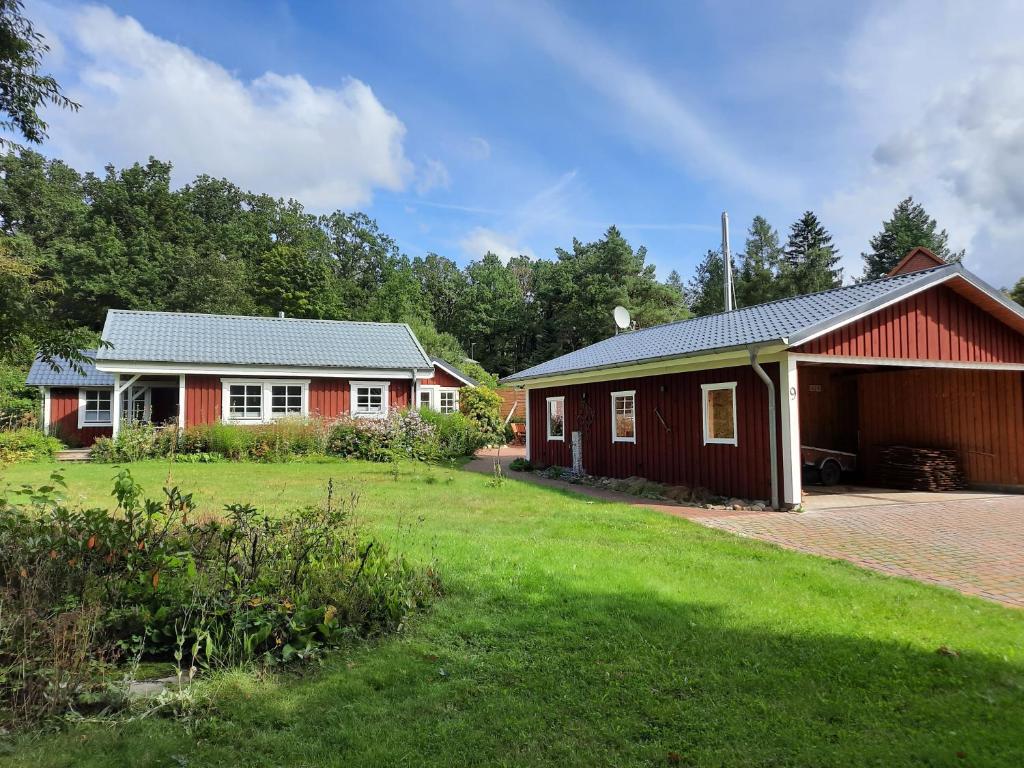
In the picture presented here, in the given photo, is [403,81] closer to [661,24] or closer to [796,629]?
[661,24]

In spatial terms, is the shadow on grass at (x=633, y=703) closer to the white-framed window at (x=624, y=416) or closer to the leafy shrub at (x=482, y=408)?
the white-framed window at (x=624, y=416)

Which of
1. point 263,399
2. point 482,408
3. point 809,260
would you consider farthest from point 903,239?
point 263,399

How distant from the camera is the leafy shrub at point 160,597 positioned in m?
3.25

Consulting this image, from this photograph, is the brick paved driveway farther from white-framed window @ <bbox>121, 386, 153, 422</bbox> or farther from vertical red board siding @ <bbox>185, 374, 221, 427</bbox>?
white-framed window @ <bbox>121, 386, 153, 422</bbox>

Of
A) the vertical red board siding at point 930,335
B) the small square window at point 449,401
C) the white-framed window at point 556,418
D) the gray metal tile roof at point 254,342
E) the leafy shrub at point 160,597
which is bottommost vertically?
the leafy shrub at point 160,597

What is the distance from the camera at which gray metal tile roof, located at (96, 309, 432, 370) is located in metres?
19.7

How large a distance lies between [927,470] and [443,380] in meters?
19.0

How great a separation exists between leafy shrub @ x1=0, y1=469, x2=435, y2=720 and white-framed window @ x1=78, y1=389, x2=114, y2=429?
2161 centimetres

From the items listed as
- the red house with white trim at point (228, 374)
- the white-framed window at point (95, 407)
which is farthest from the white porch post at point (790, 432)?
the white-framed window at point (95, 407)

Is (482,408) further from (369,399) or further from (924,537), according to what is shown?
(924,537)

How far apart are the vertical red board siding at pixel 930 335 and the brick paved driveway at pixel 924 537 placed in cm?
275

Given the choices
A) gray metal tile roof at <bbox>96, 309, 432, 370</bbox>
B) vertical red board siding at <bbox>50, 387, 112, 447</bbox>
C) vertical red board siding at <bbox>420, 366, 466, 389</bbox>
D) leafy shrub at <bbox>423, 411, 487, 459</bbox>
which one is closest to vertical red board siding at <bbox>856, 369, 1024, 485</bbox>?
leafy shrub at <bbox>423, 411, 487, 459</bbox>

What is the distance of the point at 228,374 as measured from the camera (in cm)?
1970

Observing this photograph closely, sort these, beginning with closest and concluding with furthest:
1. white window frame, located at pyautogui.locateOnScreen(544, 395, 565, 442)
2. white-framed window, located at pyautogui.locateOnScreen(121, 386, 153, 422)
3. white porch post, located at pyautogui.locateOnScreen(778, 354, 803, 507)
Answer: white porch post, located at pyautogui.locateOnScreen(778, 354, 803, 507)
white window frame, located at pyautogui.locateOnScreen(544, 395, 565, 442)
white-framed window, located at pyautogui.locateOnScreen(121, 386, 153, 422)
